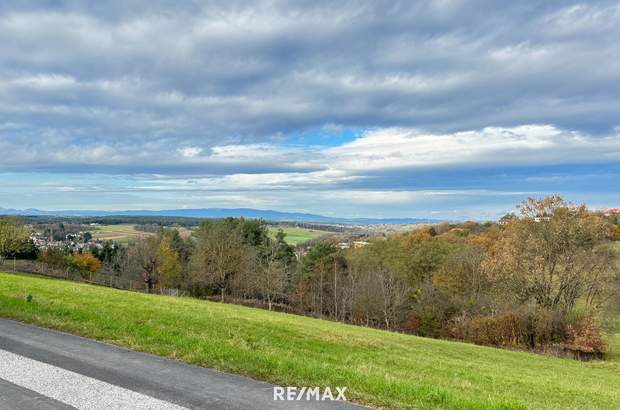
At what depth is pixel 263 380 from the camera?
7.33 m

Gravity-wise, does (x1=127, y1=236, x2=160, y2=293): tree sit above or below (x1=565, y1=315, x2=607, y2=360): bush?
above

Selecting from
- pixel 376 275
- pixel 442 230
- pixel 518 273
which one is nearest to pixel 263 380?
pixel 518 273

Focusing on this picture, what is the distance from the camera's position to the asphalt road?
6.05 metres

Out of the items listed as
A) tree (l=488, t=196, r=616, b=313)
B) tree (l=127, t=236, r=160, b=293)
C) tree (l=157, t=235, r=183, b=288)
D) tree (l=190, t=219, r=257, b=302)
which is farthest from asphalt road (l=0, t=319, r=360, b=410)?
tree (l=157, t=235, r=183, b=288)

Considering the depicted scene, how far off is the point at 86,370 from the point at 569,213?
3919cm

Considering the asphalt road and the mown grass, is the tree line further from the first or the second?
the asphalt road

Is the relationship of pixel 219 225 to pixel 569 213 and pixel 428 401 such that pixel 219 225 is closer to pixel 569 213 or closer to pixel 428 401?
pixel 569 213

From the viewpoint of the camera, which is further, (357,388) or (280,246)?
(280,246)

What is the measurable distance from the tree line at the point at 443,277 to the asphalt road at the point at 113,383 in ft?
117

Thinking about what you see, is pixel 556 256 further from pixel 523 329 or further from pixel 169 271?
pixel 169 271

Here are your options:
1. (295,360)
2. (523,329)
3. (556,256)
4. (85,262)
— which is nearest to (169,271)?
(85,262)

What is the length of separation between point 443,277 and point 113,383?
53.5 m

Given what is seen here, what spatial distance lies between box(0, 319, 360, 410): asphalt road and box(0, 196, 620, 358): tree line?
35.7 metres

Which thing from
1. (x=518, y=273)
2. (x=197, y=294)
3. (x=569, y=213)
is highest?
(x=569, y=213)
